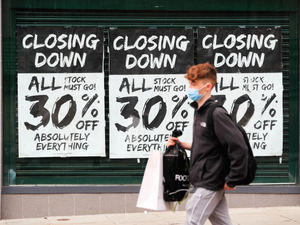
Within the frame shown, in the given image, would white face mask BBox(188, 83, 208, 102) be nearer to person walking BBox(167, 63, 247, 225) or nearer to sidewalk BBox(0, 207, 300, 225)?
person walking BBox(167, 63, 247, 225)

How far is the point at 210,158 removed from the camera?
5.14m

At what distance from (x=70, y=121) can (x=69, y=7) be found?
1.60 m

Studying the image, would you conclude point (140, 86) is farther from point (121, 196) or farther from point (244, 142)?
point (244, 142)

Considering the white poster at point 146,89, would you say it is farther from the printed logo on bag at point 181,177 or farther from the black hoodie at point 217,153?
the black hoodie at point 217,153

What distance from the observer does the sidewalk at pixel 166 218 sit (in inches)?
Result: 325

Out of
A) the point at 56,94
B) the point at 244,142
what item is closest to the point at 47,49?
the point at 56,94

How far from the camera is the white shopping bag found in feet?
17.9

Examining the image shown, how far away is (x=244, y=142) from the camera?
504 cm

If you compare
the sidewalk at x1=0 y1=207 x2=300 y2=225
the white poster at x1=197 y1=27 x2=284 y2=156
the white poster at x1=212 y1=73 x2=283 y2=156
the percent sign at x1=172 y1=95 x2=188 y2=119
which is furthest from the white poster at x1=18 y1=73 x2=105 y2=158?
the white poster at x1=212 y1=73 x2=283 y2=156

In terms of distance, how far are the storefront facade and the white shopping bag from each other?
3.43 meters

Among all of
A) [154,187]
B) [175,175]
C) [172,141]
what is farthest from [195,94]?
[154,187]

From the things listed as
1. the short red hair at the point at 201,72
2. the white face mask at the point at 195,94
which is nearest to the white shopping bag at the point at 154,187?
the white face mask at the point at 195,94

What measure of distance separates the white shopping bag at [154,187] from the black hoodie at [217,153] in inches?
13.1

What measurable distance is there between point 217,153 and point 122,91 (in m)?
3.94
